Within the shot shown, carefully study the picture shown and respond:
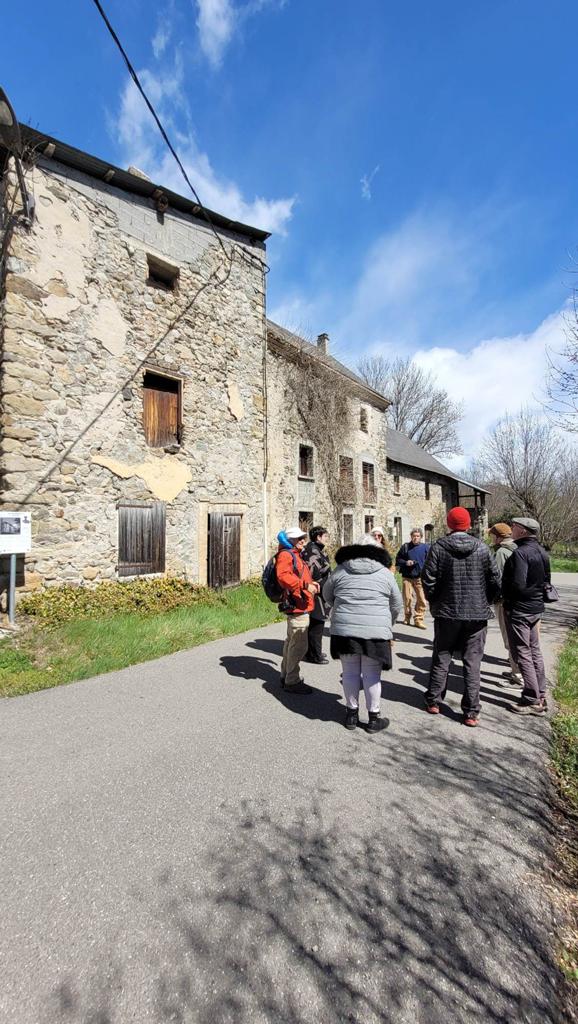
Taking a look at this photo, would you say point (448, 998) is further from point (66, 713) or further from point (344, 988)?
point (66, 713)

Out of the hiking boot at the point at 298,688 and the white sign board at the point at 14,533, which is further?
the white sign board at the point at 14,533

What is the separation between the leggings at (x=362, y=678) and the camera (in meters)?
3.96

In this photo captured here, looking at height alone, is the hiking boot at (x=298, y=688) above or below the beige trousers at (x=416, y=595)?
below

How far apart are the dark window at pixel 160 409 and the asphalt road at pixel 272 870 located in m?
7.14

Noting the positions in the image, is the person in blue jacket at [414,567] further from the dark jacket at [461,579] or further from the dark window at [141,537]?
the dark window at [141,537]

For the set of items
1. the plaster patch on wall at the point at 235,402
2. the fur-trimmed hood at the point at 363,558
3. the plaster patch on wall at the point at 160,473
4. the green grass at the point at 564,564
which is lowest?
the green grass at the point at 564,564

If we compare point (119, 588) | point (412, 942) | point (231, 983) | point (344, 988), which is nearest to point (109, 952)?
point (231, 983)

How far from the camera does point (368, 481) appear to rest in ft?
67.1

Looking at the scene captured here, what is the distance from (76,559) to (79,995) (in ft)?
26.3

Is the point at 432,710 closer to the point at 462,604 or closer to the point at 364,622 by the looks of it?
the point at 462,604

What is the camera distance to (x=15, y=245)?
8.24 metres

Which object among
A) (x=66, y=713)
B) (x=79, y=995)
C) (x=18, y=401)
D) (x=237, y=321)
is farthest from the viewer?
(x=237, y=321)

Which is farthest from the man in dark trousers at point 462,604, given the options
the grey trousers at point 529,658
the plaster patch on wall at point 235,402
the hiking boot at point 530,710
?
the plaster patch on wall at point 235,402

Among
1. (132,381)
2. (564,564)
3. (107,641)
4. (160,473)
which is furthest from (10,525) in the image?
(564,564)
